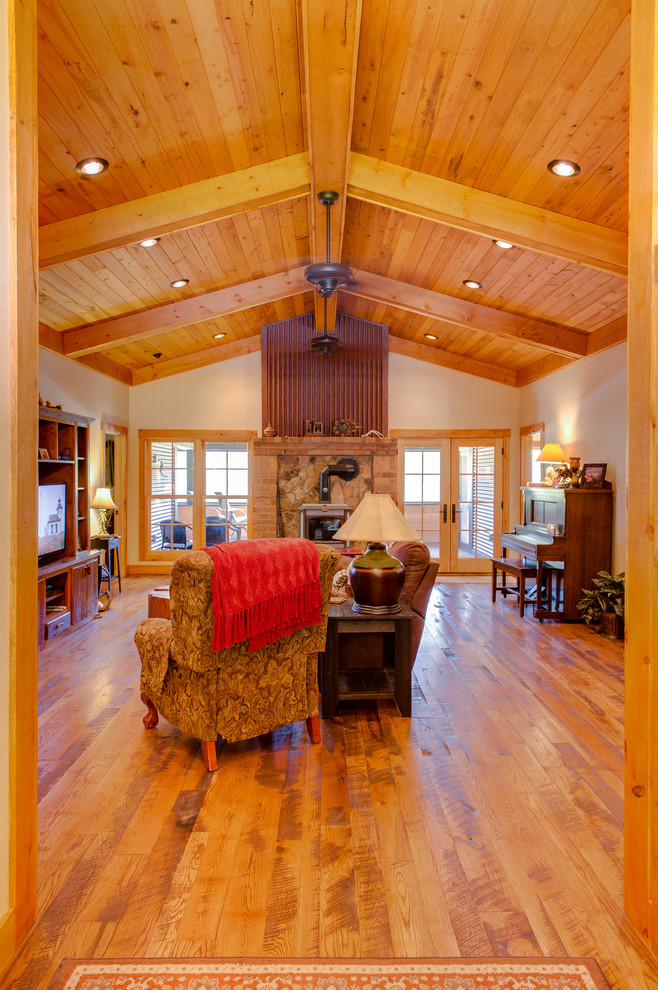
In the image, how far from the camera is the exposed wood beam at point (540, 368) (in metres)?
6.81

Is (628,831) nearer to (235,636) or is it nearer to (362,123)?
(235,636)

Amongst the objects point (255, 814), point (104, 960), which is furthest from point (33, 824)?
point (255, 814)

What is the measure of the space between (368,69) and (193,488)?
5987mm

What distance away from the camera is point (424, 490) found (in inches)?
333

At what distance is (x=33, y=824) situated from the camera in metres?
1.80

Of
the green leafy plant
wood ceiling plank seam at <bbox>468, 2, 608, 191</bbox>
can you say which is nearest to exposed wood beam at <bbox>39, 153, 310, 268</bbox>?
wood ceiling plank seam at <bbox>468, 2, 608, 191</bbox>

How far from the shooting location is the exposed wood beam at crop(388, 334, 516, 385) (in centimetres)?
827

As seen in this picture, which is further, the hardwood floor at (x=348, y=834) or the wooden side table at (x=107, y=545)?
the wooden side table at (x=107, y=545)

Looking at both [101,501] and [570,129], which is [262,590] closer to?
[570,129]

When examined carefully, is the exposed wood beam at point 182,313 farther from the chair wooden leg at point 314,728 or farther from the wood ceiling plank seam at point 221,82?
the chair wooden leg at point 314,728

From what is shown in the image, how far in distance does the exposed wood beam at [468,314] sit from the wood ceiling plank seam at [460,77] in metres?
2.39

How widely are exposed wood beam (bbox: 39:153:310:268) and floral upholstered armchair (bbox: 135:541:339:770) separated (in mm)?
2658

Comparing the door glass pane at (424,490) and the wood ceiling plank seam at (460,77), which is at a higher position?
the wood ceiling plank seam at (460,77)

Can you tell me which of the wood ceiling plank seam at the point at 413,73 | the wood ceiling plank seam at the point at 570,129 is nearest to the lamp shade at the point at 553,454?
the wood ceiling plank seam at the point at 570,129
